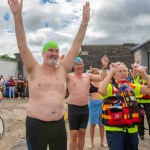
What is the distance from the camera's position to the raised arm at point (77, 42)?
13.8ft

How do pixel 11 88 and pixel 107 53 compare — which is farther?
pixel 107 53

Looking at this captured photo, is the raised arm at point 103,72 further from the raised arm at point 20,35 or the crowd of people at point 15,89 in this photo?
the crowd of people at point 15,89

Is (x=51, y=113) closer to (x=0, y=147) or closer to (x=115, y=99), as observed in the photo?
(x=115, y=99)

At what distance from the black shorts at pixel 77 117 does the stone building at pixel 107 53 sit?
88.6 ft

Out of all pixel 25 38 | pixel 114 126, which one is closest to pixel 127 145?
pixel 114 126

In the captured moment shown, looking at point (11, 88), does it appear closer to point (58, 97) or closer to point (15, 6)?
point (58, 97)

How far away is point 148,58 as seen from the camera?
19766 mm

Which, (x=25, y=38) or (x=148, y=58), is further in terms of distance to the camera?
(x=148, y=58)

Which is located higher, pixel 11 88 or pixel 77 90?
pixel 77 90

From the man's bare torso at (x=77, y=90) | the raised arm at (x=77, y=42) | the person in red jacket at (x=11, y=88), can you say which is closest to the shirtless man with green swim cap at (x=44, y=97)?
the raised arm at (x=77, y=42)

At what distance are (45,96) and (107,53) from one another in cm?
3221

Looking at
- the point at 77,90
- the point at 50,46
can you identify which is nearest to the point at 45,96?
the point at 50,46

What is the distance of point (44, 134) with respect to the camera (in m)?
3.86

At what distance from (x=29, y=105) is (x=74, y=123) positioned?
2.44 metres
